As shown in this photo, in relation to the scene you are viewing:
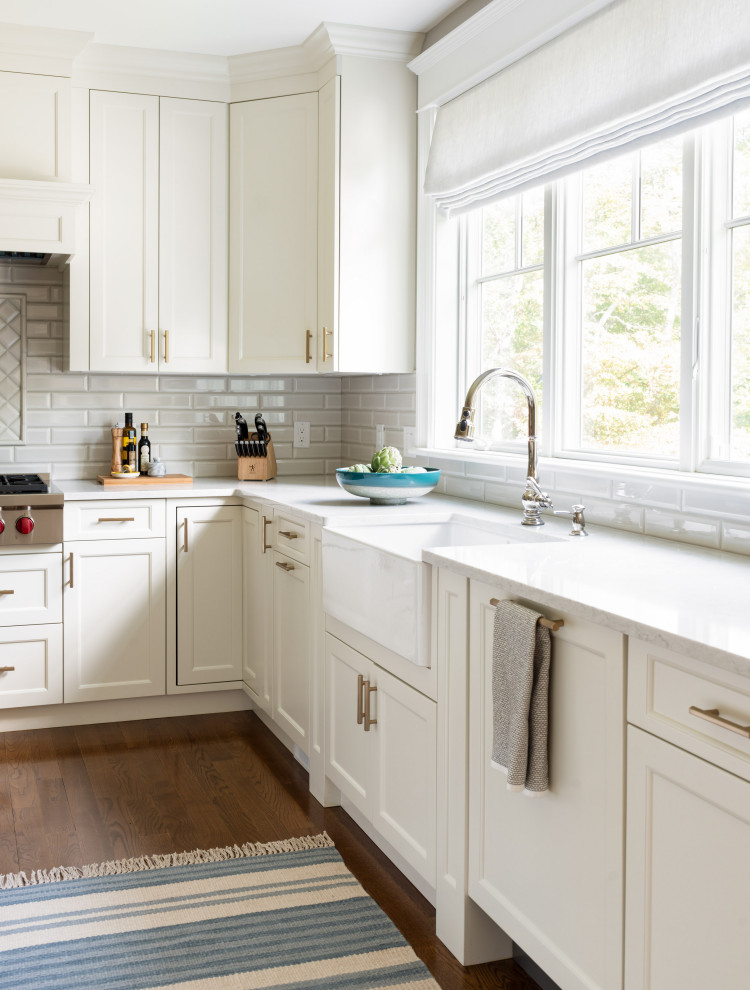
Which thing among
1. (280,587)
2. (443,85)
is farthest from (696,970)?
(443,85)

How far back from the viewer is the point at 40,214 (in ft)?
11.9

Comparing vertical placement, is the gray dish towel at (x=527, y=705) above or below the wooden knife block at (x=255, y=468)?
below

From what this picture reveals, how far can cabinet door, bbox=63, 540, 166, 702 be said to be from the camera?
12.1ft

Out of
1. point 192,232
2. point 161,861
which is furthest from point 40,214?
point 161,861

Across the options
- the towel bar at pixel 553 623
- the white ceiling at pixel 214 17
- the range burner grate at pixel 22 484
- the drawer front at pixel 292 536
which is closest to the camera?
the towel bar at pixel 553 623

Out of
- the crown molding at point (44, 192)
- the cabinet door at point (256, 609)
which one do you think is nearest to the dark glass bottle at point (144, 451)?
the cabinet door at point (256, 609)

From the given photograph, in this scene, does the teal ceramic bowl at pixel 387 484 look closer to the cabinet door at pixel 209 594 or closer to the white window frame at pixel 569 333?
the white window frame at pixel 569 333

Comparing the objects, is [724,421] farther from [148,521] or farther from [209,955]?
[148,521]

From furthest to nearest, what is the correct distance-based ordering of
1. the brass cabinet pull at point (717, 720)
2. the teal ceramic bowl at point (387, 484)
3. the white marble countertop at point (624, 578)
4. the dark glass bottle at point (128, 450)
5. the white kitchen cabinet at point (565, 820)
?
the dark glass bottle at point (128, 450)
the teal ceramic bowl at point (387, 484)
the white kitchen cabinet at point (565, 820)
the white marble countertop at point (624, 578)
the brass cabinet pull at point (717, 720)

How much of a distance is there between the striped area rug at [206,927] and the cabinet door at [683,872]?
0.72 metres

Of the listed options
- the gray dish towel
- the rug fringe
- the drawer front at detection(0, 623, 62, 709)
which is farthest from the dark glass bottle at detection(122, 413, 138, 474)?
the gray dish towel

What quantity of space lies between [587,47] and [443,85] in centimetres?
102

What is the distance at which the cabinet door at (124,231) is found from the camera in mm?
3887

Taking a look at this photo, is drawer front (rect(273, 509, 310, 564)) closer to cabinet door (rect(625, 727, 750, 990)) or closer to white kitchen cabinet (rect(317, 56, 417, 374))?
white kitchen cabinet (rect(317, 56, 417, 374))
